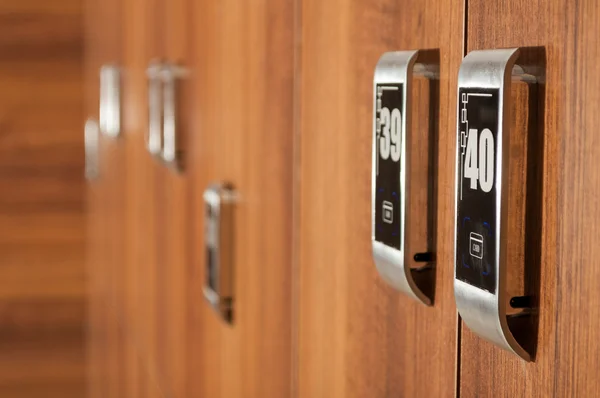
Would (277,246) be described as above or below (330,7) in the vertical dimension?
below

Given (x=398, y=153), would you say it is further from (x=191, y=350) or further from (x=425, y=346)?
(x=191, y=350)

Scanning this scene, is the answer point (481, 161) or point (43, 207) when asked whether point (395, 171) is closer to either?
point (481, 161)

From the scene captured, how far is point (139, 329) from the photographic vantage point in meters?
1.90

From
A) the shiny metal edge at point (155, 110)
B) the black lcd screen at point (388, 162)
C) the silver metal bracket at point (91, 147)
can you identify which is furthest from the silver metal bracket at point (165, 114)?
the silver metal bracket at point (91, 147)

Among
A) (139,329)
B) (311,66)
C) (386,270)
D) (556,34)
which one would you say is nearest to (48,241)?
(139,329)

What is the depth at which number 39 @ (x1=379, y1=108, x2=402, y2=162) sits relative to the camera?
1.93 feet

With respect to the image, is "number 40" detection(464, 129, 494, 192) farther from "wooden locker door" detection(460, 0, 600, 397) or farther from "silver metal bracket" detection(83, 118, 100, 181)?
"silver metal bracket" detection(83, 118, 100, 181)

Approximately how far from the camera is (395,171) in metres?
0.59

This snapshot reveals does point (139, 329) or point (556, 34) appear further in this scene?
point (139, 329)

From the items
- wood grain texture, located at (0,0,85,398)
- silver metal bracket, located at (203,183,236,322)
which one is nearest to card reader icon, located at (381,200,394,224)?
silver metal bracket, located at (203,183,236,322)

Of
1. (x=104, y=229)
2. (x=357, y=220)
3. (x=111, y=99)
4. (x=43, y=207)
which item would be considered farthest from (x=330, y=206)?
(x=43, y=207)

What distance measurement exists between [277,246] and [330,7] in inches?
10.6

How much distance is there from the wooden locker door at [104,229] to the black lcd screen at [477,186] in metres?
1.71

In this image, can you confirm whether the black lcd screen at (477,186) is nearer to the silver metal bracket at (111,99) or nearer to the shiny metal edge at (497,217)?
the shiny metal edge at (497,217)
